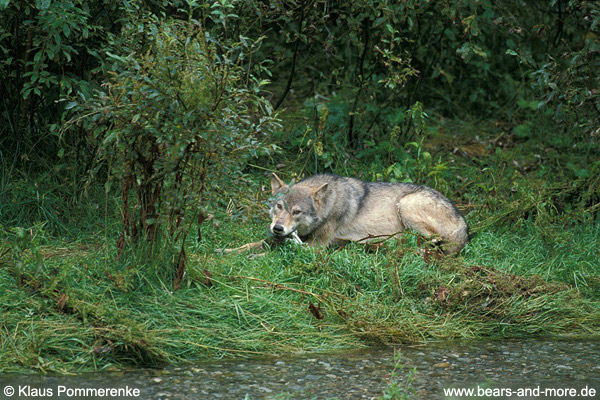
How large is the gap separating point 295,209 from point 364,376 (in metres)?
2.69

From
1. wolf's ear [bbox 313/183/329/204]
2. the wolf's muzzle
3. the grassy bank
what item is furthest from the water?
wolf's ear [bbox 313/183/329/204]

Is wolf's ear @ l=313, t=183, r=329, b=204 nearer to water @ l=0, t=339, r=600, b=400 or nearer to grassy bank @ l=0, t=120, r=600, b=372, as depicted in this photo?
grassy bank @ l=0, t=120, r=600, b=372

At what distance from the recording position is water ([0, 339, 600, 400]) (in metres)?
4.38

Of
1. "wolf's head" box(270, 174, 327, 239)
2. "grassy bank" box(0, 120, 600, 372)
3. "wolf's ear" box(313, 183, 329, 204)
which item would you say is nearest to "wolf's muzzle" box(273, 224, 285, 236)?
"wolf's head" box(270, 174, 327, 239)

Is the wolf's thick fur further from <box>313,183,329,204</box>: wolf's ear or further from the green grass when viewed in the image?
the green grass

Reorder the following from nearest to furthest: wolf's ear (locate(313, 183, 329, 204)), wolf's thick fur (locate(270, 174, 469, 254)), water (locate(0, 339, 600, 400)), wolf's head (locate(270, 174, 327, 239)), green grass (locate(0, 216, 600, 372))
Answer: water (locate(0, 339, 600, 400))
green grass (locate(0, 216, 600, 372))
wolf's head (locate(270, 174, 327, 239))
wolf's thick fur (locate(270, 174, 469, 254))
wolf's ear (locate(313, 183, 329, 204))

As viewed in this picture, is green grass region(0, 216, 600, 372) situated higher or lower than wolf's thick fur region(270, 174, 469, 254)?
lower

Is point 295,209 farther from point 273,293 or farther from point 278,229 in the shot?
point 273,293

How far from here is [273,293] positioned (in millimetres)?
5891

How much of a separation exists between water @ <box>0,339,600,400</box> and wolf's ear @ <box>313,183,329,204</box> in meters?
2.43

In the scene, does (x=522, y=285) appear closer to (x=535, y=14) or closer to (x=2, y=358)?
(x=2, y=358)

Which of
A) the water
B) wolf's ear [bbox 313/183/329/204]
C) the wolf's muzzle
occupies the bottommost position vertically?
the water

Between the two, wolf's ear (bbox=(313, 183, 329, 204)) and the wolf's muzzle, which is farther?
wolf's ear (bbox=(313, 183, 329, 204))

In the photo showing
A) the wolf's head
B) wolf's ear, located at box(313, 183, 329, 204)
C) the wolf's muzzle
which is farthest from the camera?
wolf's ear, located at box(313, 183, 329, 204)
